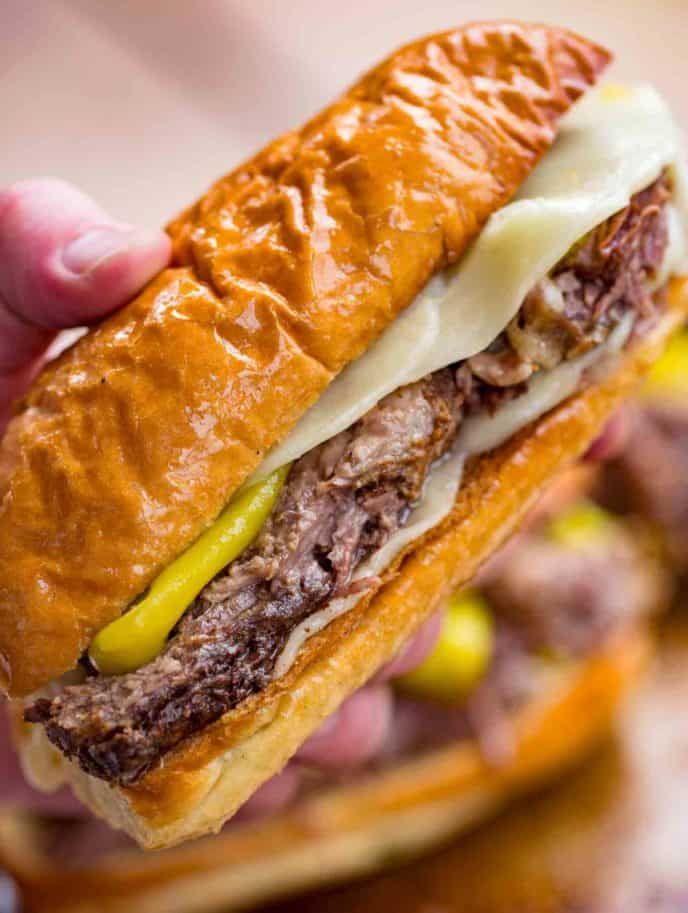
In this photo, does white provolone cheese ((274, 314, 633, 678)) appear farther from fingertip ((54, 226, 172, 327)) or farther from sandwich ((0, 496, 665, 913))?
sandwich ((0, 496, 665, 913))

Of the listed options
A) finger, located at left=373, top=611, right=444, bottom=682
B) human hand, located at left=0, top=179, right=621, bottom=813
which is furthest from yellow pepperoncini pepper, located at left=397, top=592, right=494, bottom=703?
finger, located at left=373, top=611, right=444, bottom=682

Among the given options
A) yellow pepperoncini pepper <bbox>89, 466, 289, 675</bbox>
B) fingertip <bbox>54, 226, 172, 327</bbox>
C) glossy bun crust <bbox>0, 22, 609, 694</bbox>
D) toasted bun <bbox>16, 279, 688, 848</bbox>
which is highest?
fingertip <bbox>54, 226, 172, 327</bbox>

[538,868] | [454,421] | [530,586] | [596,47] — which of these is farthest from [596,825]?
[596,47]

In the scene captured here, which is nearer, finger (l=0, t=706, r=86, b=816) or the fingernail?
the fingernail

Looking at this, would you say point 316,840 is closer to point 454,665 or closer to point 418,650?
point 454,665

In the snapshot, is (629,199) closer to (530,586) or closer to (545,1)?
(530,586)

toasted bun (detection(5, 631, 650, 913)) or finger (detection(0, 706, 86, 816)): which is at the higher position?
finger (detection(0, 706, 86, 816))

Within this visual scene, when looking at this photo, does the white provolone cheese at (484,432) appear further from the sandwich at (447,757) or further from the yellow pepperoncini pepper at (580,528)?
the yellow pepperoncini pepper at (580,528)
